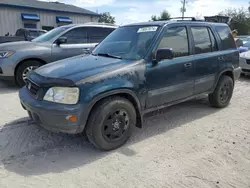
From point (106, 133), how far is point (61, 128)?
24.6 inches

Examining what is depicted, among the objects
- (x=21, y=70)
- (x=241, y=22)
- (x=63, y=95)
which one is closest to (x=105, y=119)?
(x=63, y=95)

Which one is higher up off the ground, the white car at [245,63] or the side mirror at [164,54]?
the side mirror at [164,54]

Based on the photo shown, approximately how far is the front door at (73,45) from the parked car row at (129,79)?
272 centimetres

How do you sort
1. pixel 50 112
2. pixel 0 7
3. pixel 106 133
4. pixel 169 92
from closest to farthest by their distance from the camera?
pixel 50 112 < pixel 106 133 < pixel 169 92 < pixel 0 7

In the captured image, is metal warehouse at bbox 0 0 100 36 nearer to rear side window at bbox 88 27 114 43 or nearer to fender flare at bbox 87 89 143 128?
rear side window at bbox 88 27 114 43

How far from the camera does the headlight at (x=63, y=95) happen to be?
9.27 feet

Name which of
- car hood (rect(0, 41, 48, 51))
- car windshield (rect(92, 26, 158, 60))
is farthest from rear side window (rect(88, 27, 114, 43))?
car windshield (rect(92, 26, 158, 60))

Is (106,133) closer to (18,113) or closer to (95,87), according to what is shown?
(95,87)

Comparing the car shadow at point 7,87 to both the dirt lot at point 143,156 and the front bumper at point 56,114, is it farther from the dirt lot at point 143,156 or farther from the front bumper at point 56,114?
the front bumper at point 56,114

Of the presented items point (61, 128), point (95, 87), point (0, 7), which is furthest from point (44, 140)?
point (0, 7)

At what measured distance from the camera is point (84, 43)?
23.3 feet

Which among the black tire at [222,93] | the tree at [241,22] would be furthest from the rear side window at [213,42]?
the tree at [241,22]

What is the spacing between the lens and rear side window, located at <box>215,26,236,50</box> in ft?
15.6

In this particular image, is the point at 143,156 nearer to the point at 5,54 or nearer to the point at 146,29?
the point at 146,29
